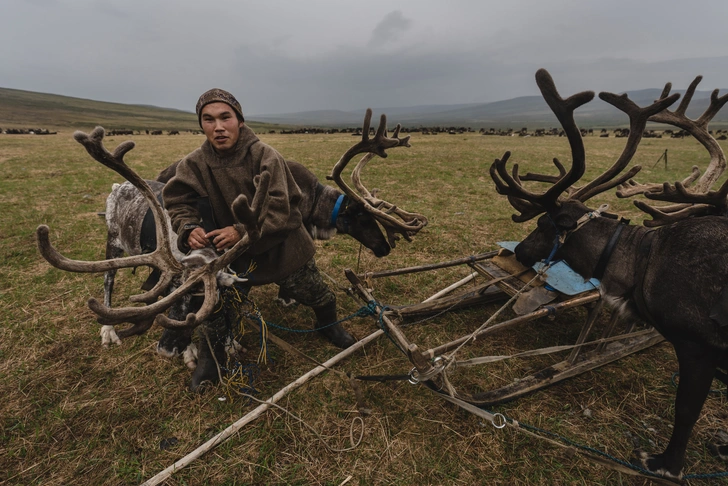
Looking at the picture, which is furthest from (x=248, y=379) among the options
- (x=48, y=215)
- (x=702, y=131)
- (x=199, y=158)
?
(x=48, y=215)

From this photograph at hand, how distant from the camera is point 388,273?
4.20 metres

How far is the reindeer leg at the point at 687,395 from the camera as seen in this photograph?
7.98ft

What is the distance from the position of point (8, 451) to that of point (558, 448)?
4.51 meters

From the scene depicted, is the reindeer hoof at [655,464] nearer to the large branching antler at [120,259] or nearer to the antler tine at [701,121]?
the antler tine at [701,121]

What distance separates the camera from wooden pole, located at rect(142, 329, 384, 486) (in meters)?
2.60

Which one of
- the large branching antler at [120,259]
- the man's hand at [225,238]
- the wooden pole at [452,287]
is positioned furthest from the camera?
the wooden pole at [452,287]

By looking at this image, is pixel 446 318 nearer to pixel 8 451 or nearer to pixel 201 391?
pixel 201 391

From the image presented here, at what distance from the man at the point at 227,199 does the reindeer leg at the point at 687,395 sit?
3.15 metres

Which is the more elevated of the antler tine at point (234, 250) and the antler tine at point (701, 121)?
the antler tine at point (701, 121)

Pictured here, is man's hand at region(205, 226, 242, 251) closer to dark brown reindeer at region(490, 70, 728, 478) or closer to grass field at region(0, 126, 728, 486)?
grass field at region(0, 126, 728, 486)

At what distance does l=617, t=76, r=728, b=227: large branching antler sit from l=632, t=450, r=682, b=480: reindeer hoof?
5.90 ft

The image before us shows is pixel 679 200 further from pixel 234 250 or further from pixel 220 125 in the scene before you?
pixel 220 125

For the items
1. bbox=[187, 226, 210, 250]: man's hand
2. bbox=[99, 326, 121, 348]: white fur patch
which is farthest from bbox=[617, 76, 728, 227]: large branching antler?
bbox=[99, 326, 121, 348]: white fur patch

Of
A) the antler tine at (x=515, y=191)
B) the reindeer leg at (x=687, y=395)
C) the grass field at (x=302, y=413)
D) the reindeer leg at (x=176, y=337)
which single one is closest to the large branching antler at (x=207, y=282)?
the reindeer leg at (x=176, y=337)
